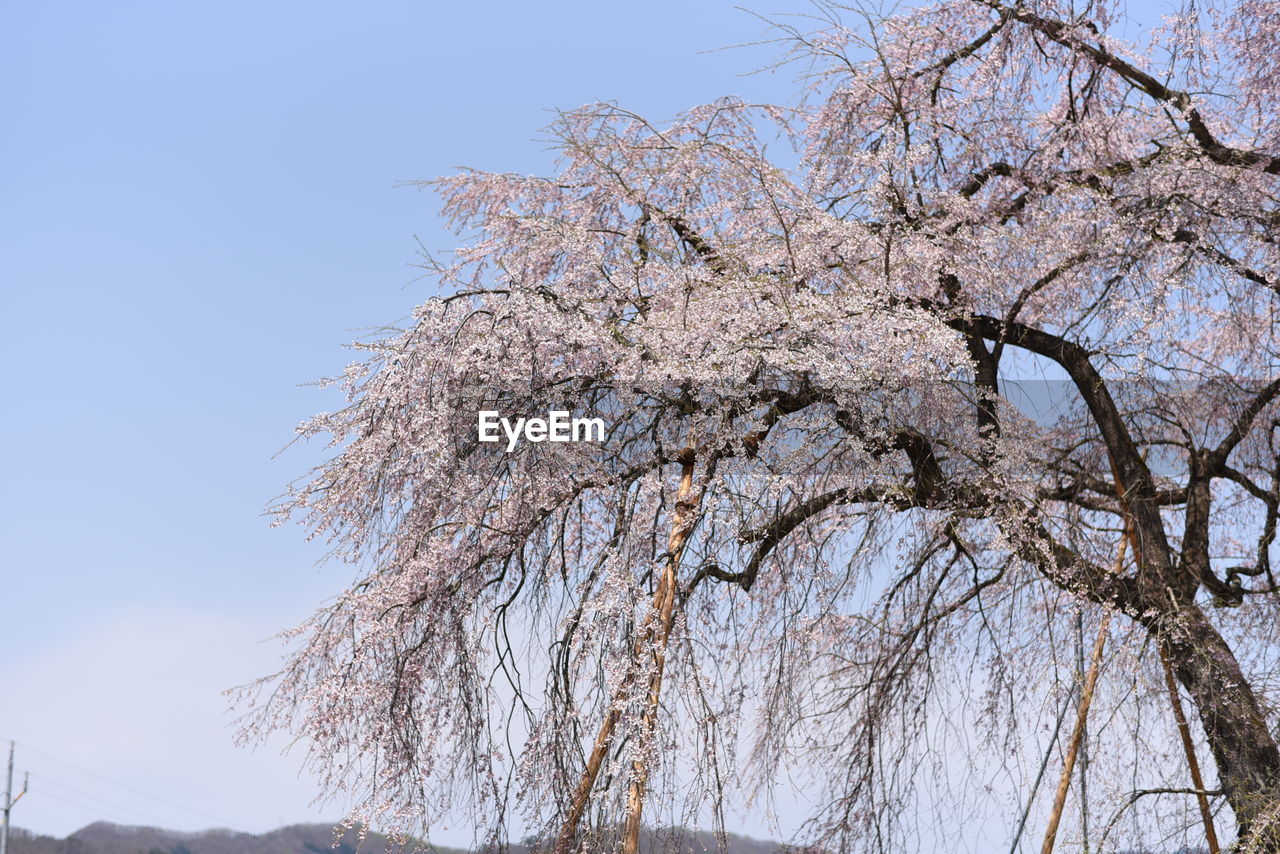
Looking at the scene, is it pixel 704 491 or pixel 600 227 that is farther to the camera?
pixel 600 227

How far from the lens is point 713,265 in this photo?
6.19m

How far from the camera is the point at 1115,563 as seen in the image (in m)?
6.64

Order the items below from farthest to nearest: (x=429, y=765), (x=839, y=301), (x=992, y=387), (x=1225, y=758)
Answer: (x=992, y=387), (x=1225, y=758), (x=839, y=301), (x=429, y=765)

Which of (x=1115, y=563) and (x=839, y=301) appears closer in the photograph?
(x=839, y=301)

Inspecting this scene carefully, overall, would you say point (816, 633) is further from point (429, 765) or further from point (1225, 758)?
point (1225, 758)

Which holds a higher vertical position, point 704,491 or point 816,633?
point 704,491

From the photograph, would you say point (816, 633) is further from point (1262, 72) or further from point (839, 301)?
point (1262, 72)

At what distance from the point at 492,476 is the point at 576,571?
21.7 inches

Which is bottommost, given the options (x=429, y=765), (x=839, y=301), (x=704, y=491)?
(x=429, y=765)

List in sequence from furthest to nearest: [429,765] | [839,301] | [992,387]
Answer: [992,387] → [839,301] → [429,765]

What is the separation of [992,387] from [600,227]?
237 centimetres

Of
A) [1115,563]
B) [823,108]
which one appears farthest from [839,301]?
[1115,563]

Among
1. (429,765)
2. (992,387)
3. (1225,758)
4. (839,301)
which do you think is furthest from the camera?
(992,387)

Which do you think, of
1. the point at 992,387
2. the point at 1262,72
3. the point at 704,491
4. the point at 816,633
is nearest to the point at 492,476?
the point at 704,491
